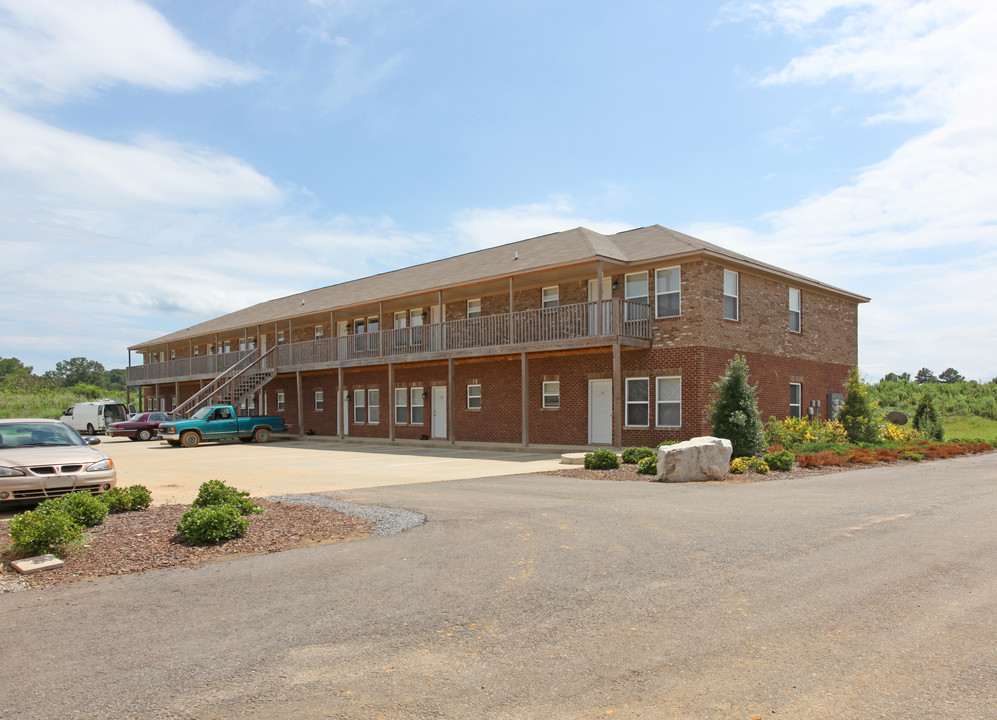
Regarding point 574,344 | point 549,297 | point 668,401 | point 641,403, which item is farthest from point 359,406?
point 668,401

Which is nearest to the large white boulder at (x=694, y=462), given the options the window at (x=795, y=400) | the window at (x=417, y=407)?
the window at (x=795, y=400)

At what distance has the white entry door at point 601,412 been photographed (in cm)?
2284

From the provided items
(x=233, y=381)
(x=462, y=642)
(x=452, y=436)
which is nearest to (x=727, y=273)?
(x=452, y=436)

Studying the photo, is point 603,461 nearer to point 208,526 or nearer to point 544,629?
point 208,526

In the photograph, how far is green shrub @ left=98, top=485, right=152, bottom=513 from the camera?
412 inches

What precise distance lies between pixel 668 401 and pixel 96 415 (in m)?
34.5

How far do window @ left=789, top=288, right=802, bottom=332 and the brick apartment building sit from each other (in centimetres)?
7

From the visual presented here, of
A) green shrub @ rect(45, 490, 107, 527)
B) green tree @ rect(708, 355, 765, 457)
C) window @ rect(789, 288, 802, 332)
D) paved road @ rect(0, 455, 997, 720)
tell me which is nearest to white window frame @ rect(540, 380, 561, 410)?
green tree @ rect(708, 355, 765, 457)

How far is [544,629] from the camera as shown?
5.25 m

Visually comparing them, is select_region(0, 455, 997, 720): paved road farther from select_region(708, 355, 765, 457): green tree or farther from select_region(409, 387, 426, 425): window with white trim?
select_region(409, 387, 426, 425): window with white trim

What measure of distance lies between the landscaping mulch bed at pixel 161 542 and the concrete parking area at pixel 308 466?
2.86 m

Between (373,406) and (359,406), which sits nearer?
(373,406)

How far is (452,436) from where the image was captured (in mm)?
26812

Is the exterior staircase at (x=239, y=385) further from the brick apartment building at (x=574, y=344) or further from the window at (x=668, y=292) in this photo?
the window at (x=668, y=292)
